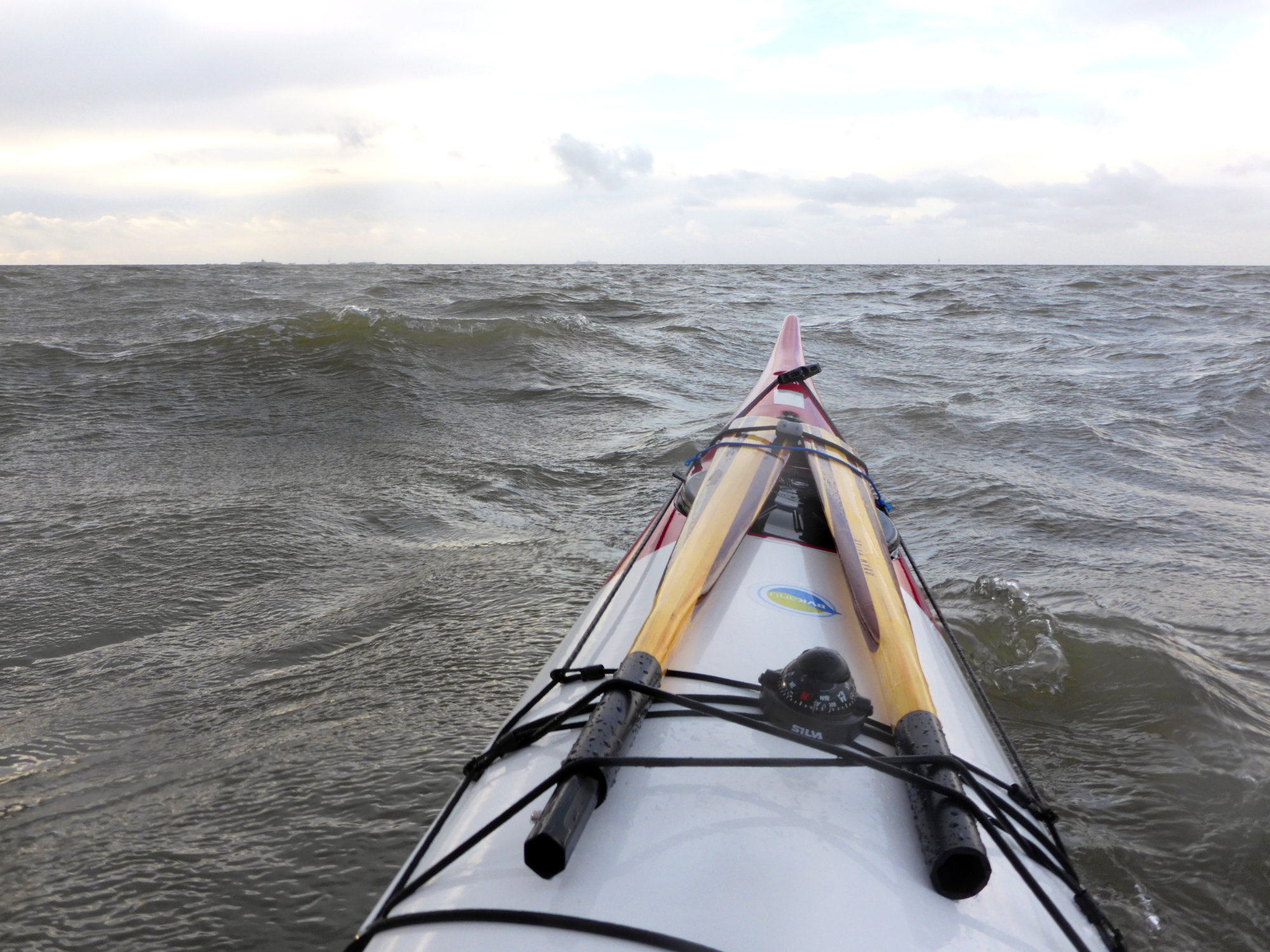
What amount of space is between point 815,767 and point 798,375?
341cm

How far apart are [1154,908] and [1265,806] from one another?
28.6 inches

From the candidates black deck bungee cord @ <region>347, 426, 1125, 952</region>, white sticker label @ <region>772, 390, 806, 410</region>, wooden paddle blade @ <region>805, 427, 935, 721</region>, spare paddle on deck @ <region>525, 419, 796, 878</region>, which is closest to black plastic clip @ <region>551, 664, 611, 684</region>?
black deck bungee cord @ <region>347, 426, 1125, 952</region>

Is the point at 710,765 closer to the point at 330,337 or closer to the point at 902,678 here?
the point at 902,678

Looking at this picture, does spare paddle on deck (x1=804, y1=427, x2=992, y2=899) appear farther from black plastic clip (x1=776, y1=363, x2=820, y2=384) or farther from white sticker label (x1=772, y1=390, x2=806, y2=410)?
black plastic clip (x1=776, y1=363, x2=820, y2=384)

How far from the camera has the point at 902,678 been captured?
1.72m

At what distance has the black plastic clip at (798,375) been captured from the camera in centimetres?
455

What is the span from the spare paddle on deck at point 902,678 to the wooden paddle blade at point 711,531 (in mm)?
273

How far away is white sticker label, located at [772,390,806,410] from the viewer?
4422 millimetres

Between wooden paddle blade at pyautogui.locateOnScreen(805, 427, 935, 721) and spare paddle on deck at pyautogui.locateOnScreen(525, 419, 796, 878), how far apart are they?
262mm

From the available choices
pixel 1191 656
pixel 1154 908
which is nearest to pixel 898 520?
pixel 1191 656

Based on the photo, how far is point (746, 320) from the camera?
1714cm

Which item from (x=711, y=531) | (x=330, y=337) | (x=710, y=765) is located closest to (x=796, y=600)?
(x=711, y=531)

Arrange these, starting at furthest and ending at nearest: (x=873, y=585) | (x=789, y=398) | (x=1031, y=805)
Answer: (x=789, y=398)
(x=873, y=585)
(x=1031, y=805)

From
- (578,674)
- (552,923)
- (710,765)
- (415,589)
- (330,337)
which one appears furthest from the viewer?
(330,337)
